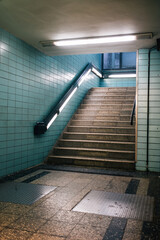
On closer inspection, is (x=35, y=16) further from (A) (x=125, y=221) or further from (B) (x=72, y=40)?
(A) (x=125, y=221)

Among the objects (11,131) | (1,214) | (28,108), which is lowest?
(1,214)

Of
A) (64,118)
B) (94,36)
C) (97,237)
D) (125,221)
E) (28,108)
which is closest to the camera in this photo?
(97,237)

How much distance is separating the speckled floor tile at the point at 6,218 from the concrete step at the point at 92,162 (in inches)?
138

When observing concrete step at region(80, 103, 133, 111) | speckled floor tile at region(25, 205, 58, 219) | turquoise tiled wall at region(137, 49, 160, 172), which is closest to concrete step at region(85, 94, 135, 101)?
concrete step at region(80, 103, 133, 111)

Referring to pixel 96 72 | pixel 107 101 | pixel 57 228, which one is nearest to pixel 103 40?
pixel 57 228

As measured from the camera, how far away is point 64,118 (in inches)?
319

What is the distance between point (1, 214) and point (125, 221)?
5.57 feet

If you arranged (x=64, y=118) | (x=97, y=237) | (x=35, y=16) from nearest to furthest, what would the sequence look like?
(x=97, y=237) → (x=35, y=16) → (x=64, y=118)

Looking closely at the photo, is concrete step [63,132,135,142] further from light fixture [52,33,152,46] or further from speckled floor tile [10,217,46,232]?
speckled floor tile [10,217,46,232]

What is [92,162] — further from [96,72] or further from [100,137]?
[96,72]

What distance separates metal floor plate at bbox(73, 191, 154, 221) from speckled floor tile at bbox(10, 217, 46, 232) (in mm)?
633

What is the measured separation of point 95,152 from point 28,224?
404 cm

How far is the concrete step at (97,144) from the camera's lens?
6.73 meters

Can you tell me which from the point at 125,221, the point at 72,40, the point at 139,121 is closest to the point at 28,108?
the point at 72,40
